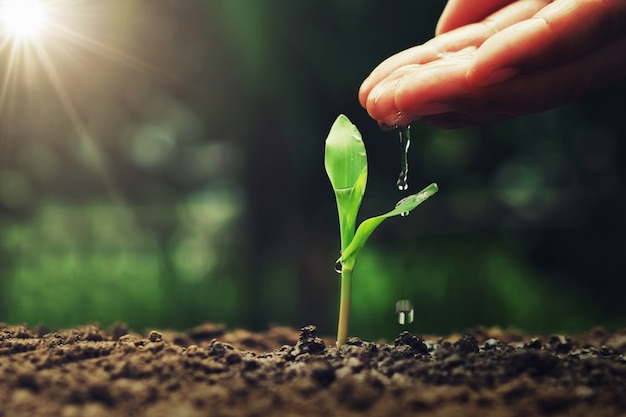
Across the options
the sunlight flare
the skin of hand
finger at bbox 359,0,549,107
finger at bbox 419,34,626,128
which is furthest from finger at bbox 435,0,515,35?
the sunlight flare

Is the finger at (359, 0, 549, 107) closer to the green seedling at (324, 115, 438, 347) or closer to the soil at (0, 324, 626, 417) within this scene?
the green seedling at (324, 115, 438, 347)

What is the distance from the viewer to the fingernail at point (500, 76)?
68.9 inches

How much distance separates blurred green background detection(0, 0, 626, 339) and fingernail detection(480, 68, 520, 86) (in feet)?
9.20

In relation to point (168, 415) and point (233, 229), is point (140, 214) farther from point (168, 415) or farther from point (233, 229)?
point (168, 415)

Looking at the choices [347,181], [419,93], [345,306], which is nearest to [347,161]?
[347,181]

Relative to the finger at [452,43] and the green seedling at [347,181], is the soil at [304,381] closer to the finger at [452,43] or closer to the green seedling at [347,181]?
the green seedling at [347,181]

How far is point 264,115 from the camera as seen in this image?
4.88 metres

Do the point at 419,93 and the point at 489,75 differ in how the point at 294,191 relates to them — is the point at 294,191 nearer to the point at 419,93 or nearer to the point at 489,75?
the point at 419,93

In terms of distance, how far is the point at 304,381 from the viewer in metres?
1.30

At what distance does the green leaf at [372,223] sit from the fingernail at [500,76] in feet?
1.12

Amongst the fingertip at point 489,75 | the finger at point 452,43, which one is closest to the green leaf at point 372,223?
the fingertip at point 489,75

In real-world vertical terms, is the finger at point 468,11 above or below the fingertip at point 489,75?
above

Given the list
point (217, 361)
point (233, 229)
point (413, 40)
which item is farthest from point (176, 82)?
point (217, 361)

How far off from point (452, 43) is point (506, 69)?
1.81ft
